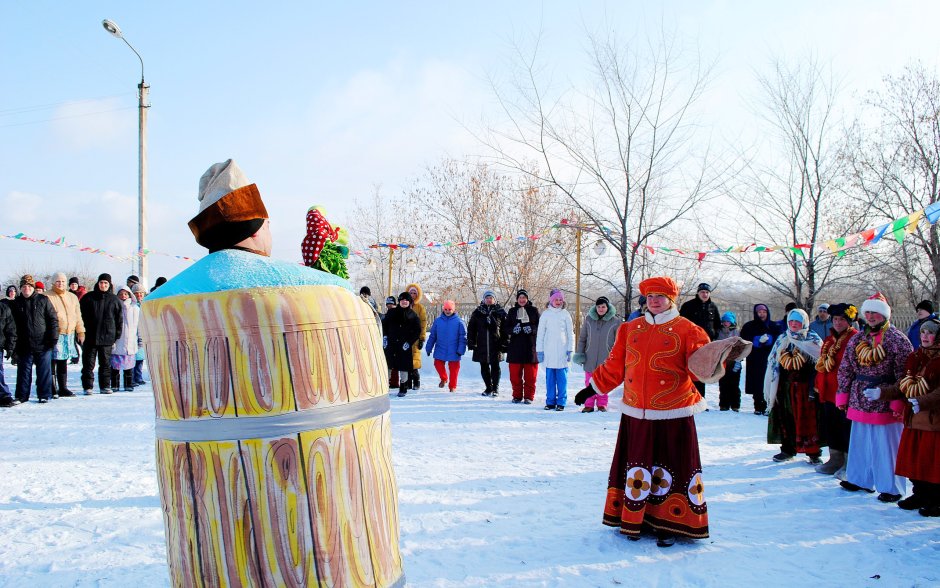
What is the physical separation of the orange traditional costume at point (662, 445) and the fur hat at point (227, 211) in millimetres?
3152

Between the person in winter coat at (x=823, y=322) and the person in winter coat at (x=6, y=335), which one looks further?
the person in winter coat at (x=823, y=322)

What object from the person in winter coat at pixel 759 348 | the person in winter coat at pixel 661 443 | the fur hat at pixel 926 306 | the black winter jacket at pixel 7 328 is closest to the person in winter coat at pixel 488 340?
the person in winter coat at pixel 759 348

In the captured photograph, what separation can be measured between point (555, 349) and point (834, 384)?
4669 millimetres

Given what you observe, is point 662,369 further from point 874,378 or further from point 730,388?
point 730,388

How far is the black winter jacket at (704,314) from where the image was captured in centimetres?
998

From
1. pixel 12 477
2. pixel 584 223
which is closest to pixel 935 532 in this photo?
pixel 12 477

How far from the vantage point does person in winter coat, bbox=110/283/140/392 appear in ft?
35.4

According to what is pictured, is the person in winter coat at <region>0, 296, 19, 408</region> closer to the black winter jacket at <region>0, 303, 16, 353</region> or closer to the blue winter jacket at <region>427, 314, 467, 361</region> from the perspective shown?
the black winter jacket at <region>0, 303, 16, 353</region>

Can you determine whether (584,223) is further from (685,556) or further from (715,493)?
(685,556)

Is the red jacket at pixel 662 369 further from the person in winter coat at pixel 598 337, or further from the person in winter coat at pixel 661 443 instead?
the person in winter coat at pixel 598 337

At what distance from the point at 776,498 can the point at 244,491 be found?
5.04m

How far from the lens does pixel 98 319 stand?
10234mm

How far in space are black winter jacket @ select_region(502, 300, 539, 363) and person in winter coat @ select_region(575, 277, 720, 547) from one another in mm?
6330

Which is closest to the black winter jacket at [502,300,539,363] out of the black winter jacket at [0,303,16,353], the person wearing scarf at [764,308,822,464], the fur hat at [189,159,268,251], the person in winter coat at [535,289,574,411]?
the person in winter coat at [535,289,574,411]
